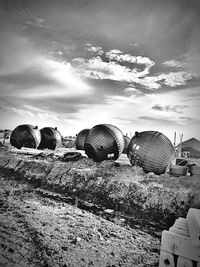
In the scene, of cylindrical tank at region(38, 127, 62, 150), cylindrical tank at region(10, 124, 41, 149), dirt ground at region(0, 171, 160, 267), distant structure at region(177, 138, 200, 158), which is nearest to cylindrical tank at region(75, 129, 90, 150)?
cylindrical tank at region(38, 127, 62, 150)

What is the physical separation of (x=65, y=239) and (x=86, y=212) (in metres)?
1.80

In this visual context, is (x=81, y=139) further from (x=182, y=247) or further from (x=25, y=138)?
(x=182, y=247)

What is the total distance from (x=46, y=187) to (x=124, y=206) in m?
3.91

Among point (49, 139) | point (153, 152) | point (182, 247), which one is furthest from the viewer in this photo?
point (49, 139)

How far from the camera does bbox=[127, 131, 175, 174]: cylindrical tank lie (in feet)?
29.4

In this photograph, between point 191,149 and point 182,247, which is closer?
point 182,247

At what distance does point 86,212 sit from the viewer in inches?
230

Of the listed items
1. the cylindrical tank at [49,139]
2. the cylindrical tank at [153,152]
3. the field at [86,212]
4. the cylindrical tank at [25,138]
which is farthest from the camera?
the cylindrical tank at [49,139]

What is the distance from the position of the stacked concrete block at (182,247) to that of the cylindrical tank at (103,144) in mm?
7917

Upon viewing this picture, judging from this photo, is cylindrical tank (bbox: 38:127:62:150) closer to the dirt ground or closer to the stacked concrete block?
the dirt ground

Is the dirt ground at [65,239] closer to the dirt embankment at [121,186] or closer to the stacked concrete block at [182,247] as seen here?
the dirt embankment at [121,186]

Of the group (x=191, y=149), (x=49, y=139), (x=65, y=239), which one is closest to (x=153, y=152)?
(x=65, y=239)

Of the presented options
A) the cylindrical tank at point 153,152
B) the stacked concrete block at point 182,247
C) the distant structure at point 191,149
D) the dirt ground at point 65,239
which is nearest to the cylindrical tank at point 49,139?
the cylindrical tank at point 153,152

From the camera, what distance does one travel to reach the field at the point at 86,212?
11.9 ft
